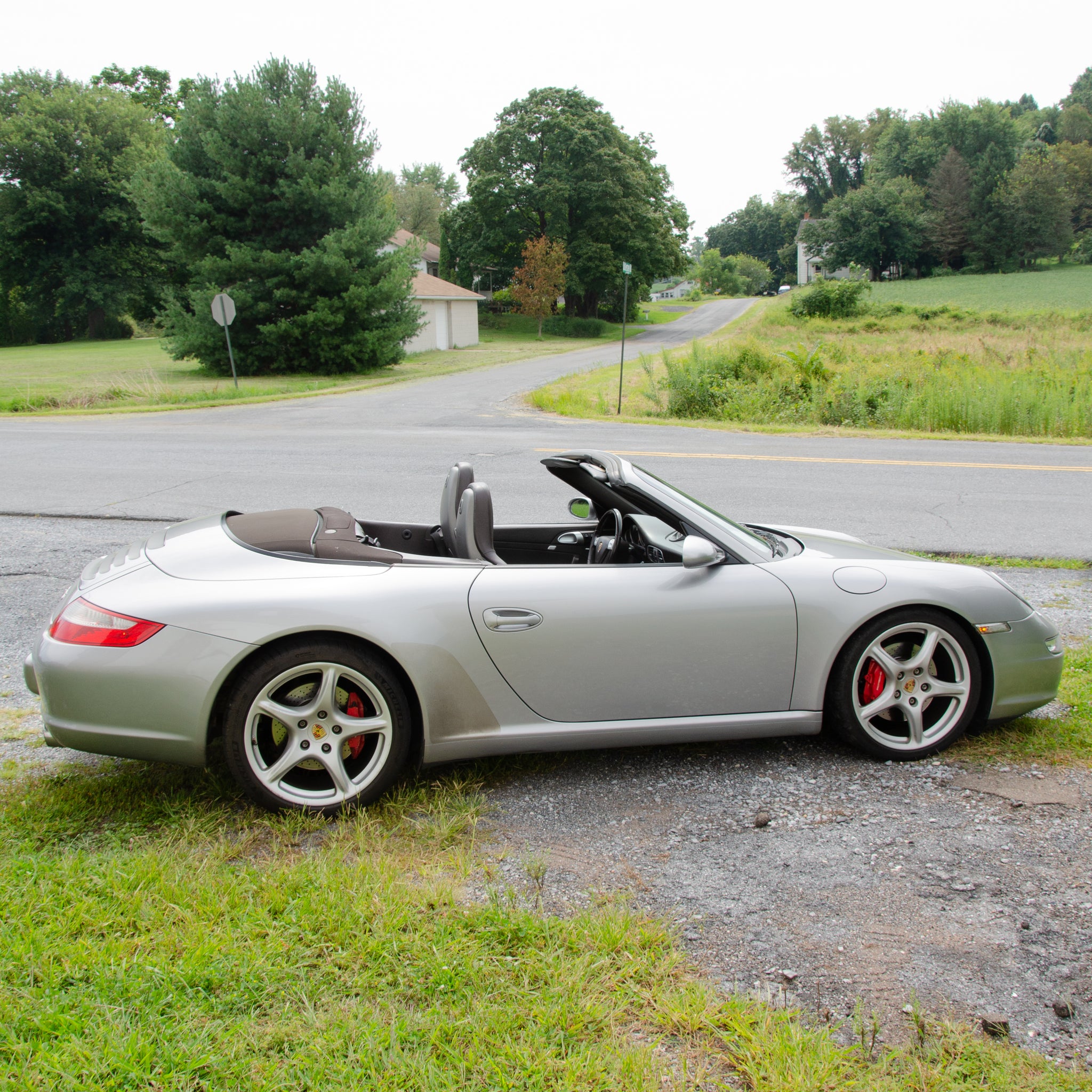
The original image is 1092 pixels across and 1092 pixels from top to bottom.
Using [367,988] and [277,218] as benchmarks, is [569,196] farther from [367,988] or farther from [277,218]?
[367,988]

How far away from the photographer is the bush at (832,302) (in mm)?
52594

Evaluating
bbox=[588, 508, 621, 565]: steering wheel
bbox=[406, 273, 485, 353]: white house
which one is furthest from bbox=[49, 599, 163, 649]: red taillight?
bbox=[406, 273, 485, 353]: white house

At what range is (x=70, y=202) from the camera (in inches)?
2285

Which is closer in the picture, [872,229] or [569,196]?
[569,196]

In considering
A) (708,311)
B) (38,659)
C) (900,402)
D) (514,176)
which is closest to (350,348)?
(900,402)

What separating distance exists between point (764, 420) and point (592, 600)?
15616mm

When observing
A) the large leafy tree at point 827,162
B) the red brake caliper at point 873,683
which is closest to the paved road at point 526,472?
the red brake caliper at point 873,683

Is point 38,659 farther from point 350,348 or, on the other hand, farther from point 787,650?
point 350,348

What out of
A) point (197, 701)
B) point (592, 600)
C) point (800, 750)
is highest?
point (592, 600)

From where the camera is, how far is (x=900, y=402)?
57.4ft

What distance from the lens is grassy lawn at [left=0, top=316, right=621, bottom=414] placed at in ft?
77.4

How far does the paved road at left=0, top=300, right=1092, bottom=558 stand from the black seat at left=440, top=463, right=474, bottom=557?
4571 millimetres

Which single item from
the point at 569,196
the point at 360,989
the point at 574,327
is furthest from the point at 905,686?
the point at 569,196

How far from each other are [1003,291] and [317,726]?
7411 centimetres
